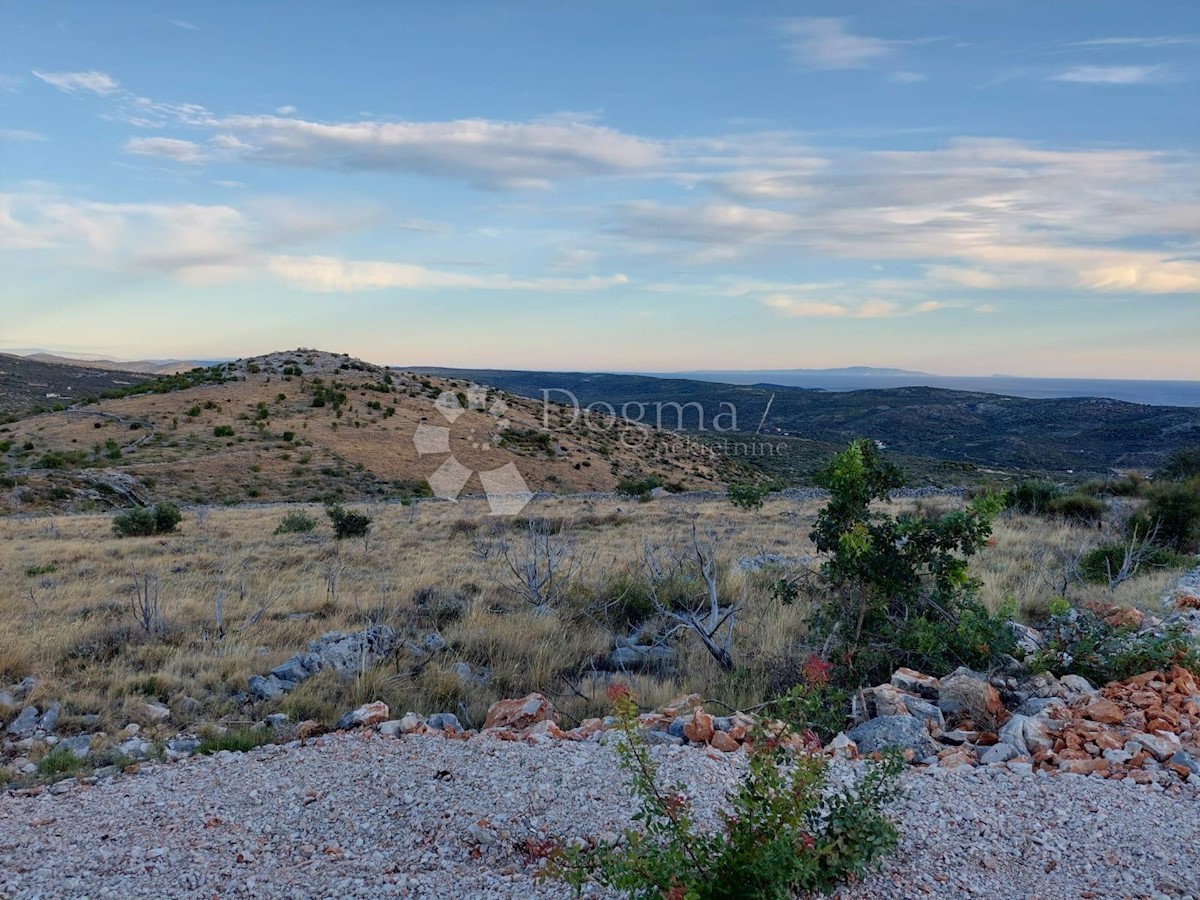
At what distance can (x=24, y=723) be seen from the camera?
558 cm

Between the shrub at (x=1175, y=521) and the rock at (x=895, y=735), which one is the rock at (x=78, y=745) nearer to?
the rock at (x=895, y=735)

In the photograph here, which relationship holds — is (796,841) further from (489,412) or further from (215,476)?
(489,412)

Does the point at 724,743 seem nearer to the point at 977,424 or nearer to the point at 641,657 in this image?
the point at 641,657

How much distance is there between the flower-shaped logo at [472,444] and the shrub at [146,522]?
31.9 feet

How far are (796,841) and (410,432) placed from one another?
41196 mm

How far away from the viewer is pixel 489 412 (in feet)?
162

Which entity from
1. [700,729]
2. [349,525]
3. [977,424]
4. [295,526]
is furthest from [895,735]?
[977,424]

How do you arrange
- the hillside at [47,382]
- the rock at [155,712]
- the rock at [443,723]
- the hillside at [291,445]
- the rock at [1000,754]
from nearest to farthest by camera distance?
the rock at [1000,754] → the rock at [443,723] → the rock at [155,712] → the hillside at [291,445] → the hillside at [47,382]

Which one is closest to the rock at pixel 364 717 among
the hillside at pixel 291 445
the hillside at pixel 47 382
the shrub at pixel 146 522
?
the shrub at pixel 146 522

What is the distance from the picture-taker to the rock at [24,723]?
548 centimetres

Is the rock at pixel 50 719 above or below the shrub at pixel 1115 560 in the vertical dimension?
below

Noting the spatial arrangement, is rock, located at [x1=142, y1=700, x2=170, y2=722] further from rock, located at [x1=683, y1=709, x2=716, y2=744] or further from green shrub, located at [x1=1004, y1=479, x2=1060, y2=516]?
green shrub, located at [x1=1004, y1=479, x2=1060, y2=516]

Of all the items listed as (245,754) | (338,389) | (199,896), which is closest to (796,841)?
(199,896)

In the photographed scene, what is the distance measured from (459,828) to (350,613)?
5.71 meters
